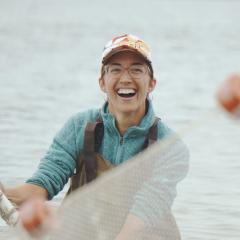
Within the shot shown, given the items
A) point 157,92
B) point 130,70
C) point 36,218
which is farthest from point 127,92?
point 157,92

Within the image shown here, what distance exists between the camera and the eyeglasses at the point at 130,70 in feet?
20.9

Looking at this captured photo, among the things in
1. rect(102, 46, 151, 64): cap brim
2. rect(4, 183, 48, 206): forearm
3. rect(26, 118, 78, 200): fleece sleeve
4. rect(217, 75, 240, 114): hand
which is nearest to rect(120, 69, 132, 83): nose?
rect(102, 46, 151, 64): cap brim

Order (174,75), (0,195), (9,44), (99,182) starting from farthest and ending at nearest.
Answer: (9,44)
(174,75)
(0,195)
(99,182)

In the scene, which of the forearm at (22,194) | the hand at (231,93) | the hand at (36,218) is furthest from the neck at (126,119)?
the hand at (231,93)

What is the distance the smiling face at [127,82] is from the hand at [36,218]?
1390 millimetres

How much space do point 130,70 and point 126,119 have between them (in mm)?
263

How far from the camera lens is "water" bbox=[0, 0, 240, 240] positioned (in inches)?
407

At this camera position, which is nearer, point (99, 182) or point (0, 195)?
point (99, 182)

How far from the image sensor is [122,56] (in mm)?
6371

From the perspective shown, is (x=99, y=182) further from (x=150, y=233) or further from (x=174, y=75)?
(x=174, y=75)

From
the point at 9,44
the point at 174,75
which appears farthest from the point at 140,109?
the point at 9,44

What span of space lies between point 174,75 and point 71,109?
6680 mm

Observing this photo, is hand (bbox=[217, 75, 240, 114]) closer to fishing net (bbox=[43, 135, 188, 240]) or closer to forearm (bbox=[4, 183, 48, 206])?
fishing net (bbox=[43, 135, 188, 240])

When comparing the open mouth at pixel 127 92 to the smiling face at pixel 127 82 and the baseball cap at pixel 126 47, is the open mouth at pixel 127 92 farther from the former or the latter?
the baseball cap at pixel 126 47
